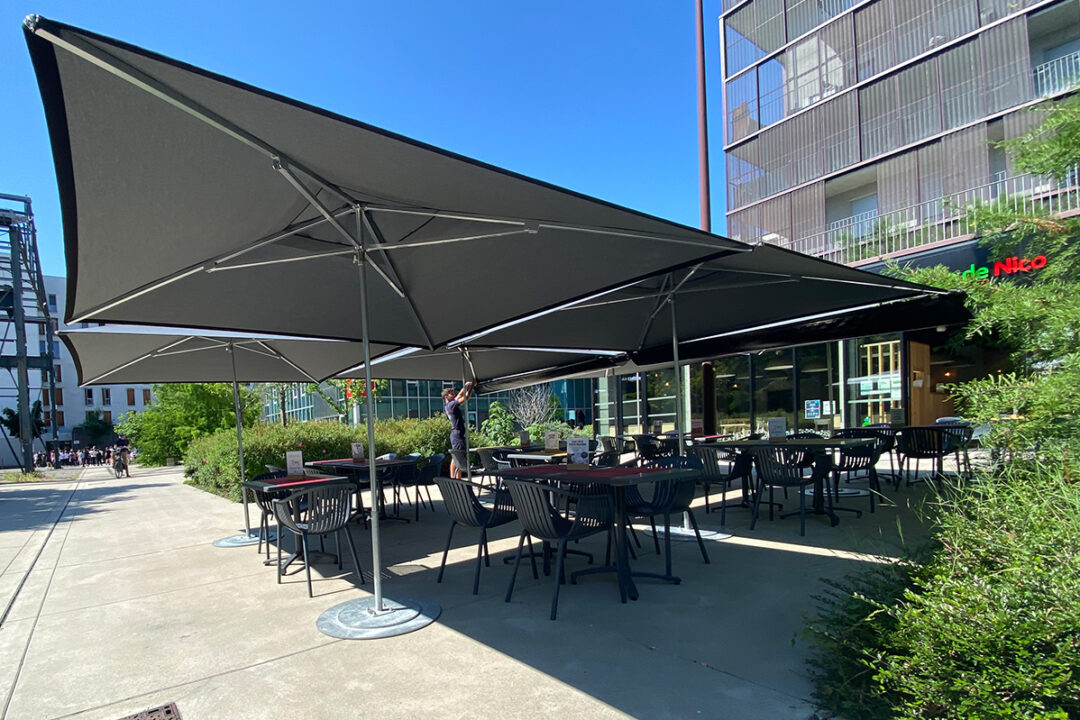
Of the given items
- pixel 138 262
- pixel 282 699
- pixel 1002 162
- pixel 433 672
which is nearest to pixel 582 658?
pixel 433 672

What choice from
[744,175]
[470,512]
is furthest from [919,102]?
[470,512]

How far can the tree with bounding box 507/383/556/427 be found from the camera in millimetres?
21359

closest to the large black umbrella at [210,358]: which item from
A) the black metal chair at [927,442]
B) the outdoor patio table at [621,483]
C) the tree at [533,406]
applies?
the outdoor patio table at [621,483]

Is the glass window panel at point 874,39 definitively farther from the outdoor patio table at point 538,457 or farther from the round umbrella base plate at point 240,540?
the round umbrella base plate at point 240,540

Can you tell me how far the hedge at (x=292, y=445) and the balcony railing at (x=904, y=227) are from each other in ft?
33.1

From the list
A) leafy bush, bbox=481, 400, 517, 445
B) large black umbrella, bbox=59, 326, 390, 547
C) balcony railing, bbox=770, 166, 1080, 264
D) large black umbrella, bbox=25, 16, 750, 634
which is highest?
balcony railing, bbox=770, 166, 1080, 264

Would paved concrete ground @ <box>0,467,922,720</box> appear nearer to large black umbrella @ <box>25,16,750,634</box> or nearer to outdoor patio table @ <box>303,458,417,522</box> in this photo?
large black umbrella @ <box>25,16,750,634</box>

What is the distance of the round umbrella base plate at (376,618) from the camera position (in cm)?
366

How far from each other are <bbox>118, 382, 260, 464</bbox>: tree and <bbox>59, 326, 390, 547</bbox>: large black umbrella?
1194 centimetres

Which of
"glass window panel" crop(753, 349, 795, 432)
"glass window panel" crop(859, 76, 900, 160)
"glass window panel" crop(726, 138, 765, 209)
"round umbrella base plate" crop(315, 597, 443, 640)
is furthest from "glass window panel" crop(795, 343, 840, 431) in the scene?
"round umbrella base plate" crop(315, 597, 443, 640)

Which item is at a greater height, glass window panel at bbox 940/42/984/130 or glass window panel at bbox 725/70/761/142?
glass window panel at bbox 725/70/761/142

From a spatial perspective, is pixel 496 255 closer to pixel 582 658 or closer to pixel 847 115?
pixel 582 658

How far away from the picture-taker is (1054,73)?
1273 cm

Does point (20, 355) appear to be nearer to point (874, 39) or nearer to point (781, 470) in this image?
point (781, 470)
